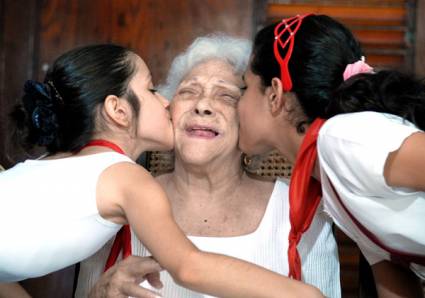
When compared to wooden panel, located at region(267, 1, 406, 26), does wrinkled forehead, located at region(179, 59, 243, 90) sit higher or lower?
lower

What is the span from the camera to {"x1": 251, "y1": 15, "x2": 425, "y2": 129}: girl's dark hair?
5.05 ft

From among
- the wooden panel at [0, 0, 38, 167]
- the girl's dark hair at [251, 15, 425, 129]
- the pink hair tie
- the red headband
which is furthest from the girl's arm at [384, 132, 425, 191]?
the wooden panel at [0, 0, 38, 167]

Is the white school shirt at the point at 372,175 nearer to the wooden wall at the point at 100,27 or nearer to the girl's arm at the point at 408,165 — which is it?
the girl's arm at the point at 408,165

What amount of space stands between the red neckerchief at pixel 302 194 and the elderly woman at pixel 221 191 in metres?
0.09

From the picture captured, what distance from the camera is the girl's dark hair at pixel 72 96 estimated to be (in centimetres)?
169

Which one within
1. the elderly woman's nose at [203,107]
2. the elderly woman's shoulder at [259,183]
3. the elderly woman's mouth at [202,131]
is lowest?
the elderly woman's shoulder at [259,183]

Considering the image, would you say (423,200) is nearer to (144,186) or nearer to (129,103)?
(144,186)

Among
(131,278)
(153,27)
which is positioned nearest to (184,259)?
(131,278)

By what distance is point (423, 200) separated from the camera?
1.48 meters

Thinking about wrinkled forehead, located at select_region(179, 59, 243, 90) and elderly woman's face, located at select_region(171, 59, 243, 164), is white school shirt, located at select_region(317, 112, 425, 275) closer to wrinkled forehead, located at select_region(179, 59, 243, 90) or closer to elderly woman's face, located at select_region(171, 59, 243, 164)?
elderly woman's face, located at select_region(171, 59, 243, 164)

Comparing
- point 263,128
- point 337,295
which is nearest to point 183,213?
point 263,128

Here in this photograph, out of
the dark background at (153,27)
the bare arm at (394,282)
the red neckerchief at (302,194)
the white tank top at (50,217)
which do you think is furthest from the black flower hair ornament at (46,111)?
the dark background at (153,27)

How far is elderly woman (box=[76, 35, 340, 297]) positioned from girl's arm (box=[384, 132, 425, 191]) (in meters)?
0.60

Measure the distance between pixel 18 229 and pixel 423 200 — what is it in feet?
3.05
